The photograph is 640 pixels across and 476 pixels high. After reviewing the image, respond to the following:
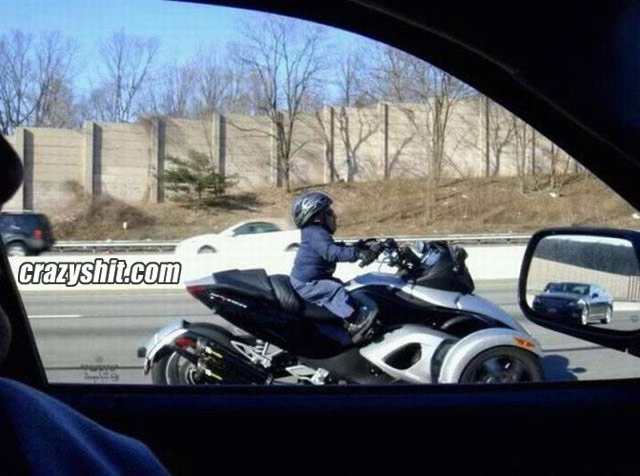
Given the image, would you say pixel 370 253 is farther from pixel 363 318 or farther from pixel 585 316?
pixel 585 316

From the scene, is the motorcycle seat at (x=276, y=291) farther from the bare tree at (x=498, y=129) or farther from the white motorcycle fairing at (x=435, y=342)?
the bare tree at (x=498, y=129)

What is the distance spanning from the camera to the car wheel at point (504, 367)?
11.5ft

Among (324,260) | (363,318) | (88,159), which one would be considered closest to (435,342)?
(363,318)

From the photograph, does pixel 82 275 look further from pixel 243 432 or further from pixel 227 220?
pixel 243 432

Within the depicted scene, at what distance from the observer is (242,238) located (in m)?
3.58

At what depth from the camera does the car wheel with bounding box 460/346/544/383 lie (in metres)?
3.52

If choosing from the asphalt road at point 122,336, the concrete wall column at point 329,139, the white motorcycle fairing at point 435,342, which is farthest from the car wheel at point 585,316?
the concrete wall column at point 329,139

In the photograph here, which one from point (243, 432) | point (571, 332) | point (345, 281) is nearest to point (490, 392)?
point (571, 332)

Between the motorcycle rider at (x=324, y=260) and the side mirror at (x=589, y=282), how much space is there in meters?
0.74

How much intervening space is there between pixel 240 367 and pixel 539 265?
1.40 m

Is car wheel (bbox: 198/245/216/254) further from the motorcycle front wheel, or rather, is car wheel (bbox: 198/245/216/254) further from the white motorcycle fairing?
the white motorcycle fairing

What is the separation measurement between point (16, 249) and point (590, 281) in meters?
1.73

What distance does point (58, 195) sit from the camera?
310 cm
